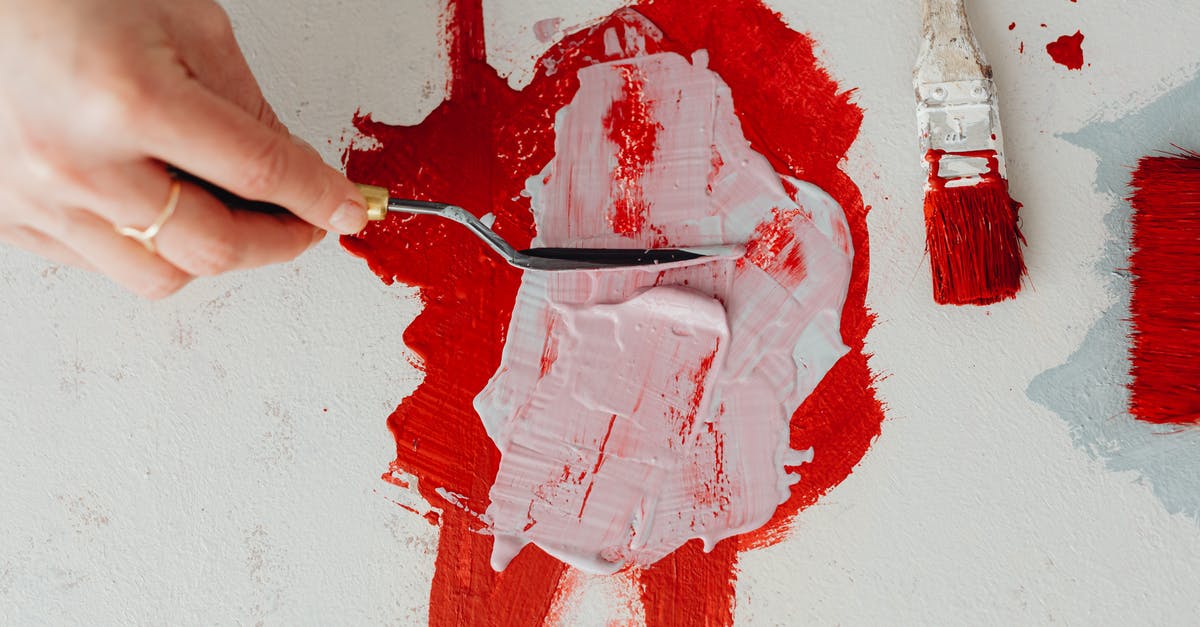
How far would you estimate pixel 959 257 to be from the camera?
3.29 ft

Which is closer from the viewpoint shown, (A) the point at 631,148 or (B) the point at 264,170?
(B) the point at 264,170

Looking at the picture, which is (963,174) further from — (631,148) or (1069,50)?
(631,148)

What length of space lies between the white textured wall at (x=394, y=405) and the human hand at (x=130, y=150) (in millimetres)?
287

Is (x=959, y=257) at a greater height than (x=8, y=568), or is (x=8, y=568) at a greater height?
(x=959, y=257)

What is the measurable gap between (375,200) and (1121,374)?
1.03 metres

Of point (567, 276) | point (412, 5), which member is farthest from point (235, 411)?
point (412, 5)

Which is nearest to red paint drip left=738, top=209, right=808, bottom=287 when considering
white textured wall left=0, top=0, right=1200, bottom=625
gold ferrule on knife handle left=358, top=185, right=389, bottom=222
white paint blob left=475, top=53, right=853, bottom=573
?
white paint blob left=475, top=53, right=853, bottom=573

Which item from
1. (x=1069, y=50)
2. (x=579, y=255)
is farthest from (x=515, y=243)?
(x=1069, y=50)

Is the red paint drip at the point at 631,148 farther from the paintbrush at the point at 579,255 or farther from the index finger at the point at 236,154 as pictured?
the index finger at the point at 236,154

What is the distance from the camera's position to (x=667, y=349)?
3.40 feet

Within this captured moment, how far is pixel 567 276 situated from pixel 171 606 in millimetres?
778

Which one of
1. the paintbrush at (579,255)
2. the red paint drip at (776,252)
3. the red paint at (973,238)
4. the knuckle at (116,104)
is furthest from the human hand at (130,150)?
the red paint at (973,238)

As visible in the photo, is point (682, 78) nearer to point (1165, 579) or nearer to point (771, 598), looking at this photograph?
point (771, 598)

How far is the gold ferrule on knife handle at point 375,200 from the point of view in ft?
2.89
